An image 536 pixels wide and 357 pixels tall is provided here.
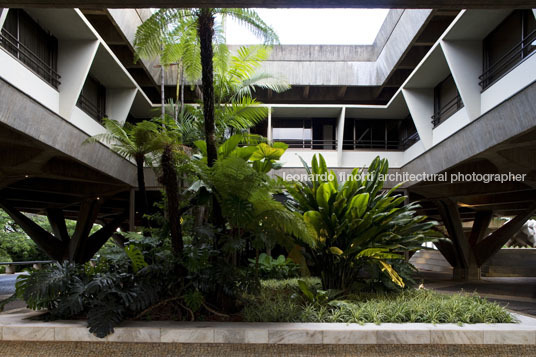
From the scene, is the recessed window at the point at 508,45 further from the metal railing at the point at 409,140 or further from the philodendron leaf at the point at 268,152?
the metal railing at the point at 409,140

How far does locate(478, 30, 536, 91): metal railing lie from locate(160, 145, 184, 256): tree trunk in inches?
309

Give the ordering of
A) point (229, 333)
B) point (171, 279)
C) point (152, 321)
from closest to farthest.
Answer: point (229, 333)
point (152, 321)
point (171, 279)

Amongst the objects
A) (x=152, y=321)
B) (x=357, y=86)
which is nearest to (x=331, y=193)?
(x=152, y=321)

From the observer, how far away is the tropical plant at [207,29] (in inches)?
240

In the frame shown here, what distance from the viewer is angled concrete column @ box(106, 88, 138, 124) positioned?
14.8 metres

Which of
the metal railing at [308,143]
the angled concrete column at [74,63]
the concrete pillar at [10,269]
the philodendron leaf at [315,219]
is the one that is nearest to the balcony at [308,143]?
the metal railing at [308,143]

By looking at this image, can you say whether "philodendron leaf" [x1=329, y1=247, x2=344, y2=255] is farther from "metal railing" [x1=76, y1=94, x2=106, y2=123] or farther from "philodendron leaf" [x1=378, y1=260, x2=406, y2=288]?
"metal railing" [x1=76, y1=94, x2=106, y2=123]

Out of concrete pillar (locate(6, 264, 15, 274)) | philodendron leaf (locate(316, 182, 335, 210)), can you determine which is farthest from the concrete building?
concrete pillar (locate(6, 264, 15, 274))

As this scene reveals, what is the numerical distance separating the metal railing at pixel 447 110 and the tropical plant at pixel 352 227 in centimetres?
753

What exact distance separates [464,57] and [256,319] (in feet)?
32.2

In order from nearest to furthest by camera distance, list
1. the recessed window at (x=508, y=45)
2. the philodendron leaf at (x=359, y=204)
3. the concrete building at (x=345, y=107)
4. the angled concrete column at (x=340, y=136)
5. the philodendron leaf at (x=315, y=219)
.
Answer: the philodendron leaf at (x=359, y=204), the philodendron leaf at (x=315, y=219), the concrete building at (x=345, y=107), the recessed window at (x=508, y=45), the angled concrete column at (x=340, y=136)

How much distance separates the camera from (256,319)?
5.31 metres

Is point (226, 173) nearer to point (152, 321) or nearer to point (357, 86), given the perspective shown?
point (152, 321)

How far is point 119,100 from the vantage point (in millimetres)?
14852
